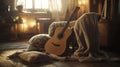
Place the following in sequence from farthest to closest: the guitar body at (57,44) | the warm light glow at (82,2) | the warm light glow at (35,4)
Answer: the warm light glow at (35,4) → the warm light glow at (82,2) → the guitar body at (57,44)

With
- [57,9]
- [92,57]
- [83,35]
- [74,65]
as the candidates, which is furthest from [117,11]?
[57,9]

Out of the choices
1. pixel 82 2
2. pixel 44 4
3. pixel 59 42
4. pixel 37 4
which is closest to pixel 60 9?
pixel 44 4

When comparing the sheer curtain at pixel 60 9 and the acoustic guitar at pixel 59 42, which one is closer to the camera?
the acoustic guitar at pixel 59 42

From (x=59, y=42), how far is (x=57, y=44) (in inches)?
2.1

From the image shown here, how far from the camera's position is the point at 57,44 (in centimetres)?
452

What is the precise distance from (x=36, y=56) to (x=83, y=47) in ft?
3.06

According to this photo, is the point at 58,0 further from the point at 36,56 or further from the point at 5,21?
the point at 36,56

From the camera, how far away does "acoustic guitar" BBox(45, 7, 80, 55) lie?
14.7 ft

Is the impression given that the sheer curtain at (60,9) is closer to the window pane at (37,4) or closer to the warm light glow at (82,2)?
the window pane at (37,4)

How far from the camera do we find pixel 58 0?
750cm

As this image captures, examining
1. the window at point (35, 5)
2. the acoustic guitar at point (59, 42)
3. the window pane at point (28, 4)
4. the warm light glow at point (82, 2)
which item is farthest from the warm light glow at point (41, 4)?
the acoustic guitar at point (59, 42)

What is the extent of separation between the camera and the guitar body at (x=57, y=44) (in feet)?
14.7

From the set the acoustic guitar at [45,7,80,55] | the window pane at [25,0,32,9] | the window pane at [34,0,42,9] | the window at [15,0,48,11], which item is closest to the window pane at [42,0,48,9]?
the window at [15,0,48,11]

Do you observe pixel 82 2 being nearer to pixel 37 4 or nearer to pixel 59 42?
pixel 37 4
